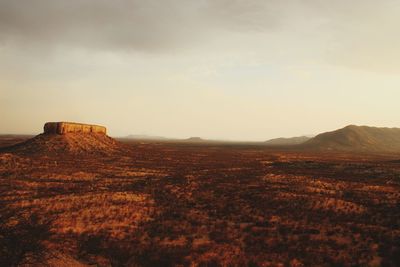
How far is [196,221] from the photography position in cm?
2061

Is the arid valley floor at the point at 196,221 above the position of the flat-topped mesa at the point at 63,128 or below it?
below

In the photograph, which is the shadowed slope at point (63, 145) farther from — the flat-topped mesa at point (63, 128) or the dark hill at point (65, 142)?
the flat-topped mesa at point (63, 128)

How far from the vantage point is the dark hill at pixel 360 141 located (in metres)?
139

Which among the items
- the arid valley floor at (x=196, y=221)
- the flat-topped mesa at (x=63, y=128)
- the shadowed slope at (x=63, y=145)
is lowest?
the arid valley floor at (x=196, y=221)

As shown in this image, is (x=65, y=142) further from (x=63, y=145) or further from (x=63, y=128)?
(x=63, y=128)

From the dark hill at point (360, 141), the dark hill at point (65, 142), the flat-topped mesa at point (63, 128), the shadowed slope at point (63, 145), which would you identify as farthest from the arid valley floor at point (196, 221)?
the dark hill at point (360, 141)

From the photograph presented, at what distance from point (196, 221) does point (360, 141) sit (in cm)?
15124

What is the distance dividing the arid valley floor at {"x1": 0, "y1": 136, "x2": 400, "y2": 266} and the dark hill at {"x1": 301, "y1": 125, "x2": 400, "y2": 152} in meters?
109

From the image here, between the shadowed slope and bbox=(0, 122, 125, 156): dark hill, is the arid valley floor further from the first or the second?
bbox=(0, 122, 125, 156): dark hill

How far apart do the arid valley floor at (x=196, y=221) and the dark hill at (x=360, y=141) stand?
10926 centimetres

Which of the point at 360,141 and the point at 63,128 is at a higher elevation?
the point at 63,128

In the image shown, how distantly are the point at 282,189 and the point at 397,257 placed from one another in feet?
52.5

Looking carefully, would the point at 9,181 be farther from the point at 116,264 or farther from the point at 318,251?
the point at 318,251

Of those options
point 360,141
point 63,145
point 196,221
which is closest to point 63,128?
point 63,145
